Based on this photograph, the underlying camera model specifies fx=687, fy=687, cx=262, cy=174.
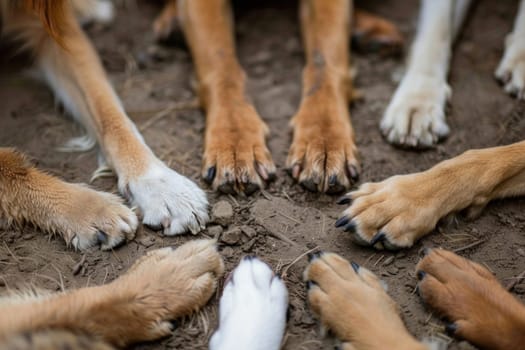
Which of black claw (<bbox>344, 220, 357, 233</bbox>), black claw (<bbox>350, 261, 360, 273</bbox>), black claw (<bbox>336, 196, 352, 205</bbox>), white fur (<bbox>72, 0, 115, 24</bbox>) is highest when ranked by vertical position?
white fur (<bbox>72, 0, 115, 24</bbox>)

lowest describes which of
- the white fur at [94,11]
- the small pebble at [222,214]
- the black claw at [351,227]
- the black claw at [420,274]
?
the black claw at [420,274]

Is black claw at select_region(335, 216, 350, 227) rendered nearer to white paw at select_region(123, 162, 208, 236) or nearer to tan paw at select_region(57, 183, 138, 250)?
white paw at select_region(123, 162, 208, 236)

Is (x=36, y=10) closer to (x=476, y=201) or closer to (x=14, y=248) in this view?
(x=14, y=248)

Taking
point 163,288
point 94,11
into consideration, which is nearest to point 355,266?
point 163,288

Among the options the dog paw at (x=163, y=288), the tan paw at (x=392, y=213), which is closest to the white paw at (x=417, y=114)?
the tan paw at (x=392, y=213)

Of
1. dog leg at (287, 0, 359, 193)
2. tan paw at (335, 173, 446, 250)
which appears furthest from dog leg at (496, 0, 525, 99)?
tan paw at (335, 173, 446, 250)

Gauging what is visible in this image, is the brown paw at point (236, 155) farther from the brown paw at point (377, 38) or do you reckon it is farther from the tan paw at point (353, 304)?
the brown paw at point (377, 38)
